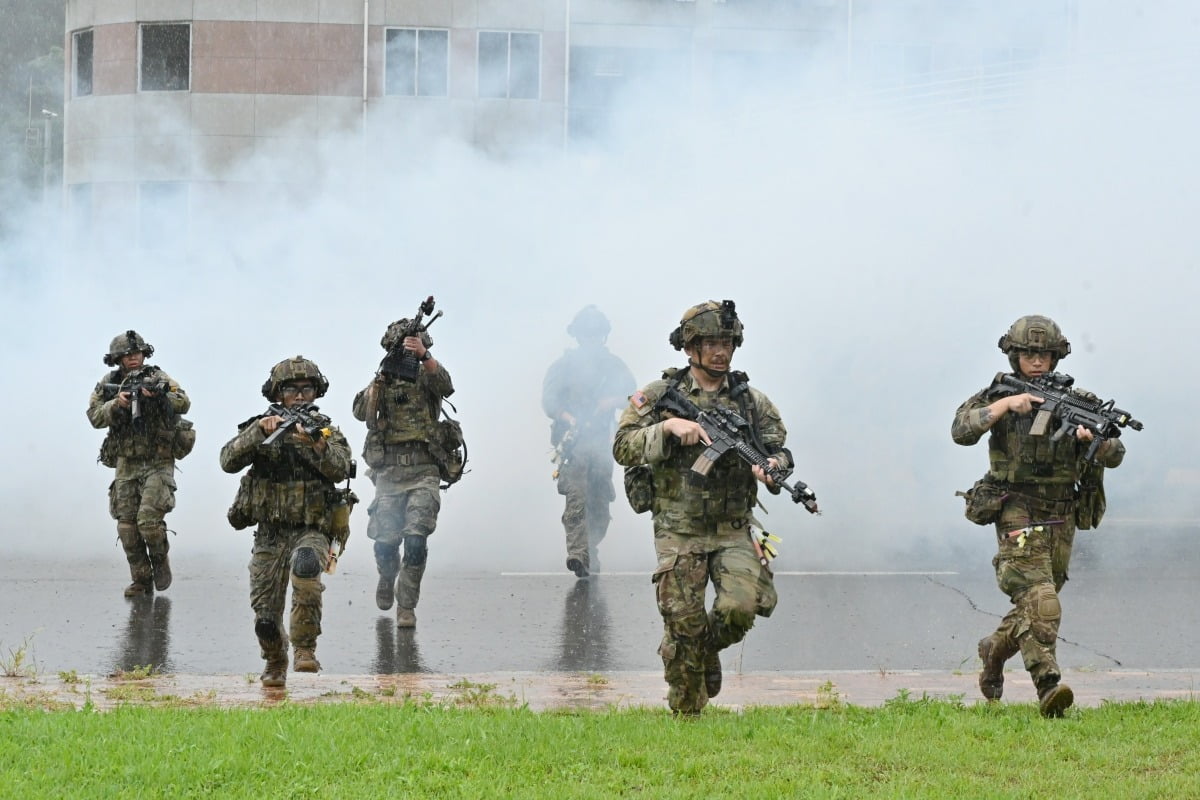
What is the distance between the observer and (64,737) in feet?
19.9

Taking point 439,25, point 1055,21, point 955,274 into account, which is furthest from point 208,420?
point 1055,21

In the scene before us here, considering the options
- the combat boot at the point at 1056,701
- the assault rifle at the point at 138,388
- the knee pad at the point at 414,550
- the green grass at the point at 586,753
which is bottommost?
the green grass at the point at 586,753

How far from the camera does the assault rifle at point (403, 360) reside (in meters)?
9.91

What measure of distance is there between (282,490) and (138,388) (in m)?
2.82

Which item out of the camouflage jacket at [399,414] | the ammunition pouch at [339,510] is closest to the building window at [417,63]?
the camouflage jacket at [399,414]

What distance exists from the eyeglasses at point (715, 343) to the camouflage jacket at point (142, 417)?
15.6 feet

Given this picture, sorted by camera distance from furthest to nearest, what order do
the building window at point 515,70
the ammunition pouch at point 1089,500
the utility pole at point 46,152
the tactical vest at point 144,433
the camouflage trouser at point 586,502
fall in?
the utility pole at point 46,152 < the building window at point 515,70 < the camouflage trouser at point 586,502 < the tactical vest at point 144,433 < the ammunition pouch at point 1089,500

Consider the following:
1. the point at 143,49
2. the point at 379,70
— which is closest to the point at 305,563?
the point at 379,70

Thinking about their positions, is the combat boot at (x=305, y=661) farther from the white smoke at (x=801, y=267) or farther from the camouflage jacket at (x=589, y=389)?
the white smoke at (x=801, y=267)

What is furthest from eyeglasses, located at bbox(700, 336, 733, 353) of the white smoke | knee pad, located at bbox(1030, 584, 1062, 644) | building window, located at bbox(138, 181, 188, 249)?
building window, located at bbox(138, 181, 188, 249)

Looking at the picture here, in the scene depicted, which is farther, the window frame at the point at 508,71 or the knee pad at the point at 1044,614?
the window frame at the point at 508,71

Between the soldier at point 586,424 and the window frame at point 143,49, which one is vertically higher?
the window frame at point 143,49

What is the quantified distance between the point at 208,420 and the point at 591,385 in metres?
7.05

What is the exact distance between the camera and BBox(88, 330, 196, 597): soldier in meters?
10.7
